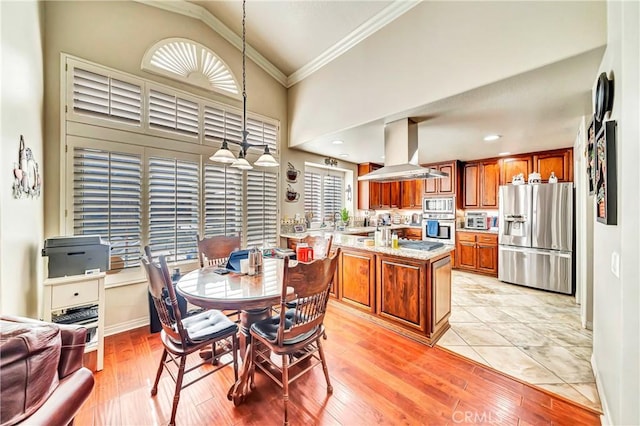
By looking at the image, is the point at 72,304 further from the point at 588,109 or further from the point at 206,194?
the point at 588,109

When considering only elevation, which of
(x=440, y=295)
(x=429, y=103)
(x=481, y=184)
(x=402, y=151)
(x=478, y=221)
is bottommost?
(x=440, y=295)

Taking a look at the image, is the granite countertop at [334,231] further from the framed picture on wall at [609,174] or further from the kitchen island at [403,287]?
the framed picture on wall at [609,174]

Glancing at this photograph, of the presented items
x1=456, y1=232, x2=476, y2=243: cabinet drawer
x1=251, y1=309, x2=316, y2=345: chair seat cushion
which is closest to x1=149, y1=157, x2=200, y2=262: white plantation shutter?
x1=251, y1=309, x2=316, y2=345: chair seat cushion

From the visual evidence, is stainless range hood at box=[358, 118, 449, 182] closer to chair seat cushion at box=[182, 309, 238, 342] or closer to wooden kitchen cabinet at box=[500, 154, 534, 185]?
chair seat cushion at box=[182, 309, 238, 342]

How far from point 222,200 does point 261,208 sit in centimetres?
65

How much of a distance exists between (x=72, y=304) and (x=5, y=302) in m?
0.65

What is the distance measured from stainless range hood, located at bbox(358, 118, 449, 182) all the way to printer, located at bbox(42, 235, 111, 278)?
2.99 m

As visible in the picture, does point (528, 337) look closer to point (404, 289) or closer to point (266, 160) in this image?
point (404, 289)

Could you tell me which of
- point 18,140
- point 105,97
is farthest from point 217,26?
point 18,140

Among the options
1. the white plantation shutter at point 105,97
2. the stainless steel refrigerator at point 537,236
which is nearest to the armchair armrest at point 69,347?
the white plantation shutter at point 105,97

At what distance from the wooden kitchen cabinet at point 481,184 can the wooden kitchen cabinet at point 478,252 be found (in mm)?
669

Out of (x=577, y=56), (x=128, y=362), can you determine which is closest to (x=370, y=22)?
(x=577, y=56)

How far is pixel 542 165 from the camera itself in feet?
14.5

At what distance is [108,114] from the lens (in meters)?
2.61
